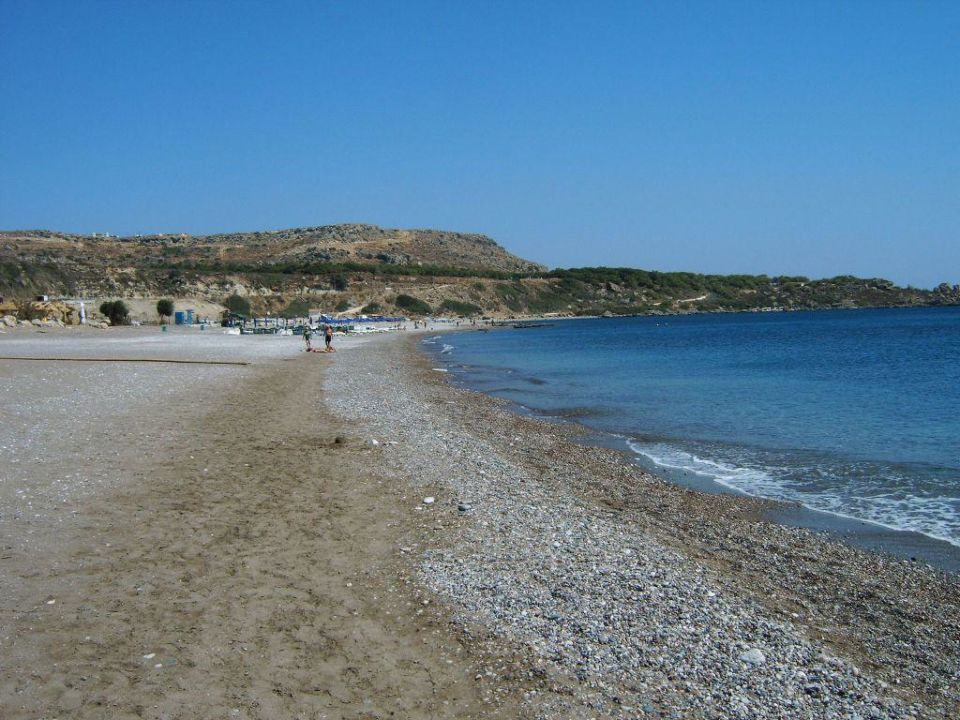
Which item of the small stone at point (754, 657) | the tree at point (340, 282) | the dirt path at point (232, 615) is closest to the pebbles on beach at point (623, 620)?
the small stone at point (754, 657)

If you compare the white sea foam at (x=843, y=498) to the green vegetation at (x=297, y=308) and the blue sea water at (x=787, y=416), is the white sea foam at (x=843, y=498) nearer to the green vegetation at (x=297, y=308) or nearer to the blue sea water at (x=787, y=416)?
the blue sea water at (x=787, y=416)

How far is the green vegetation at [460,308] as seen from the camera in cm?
11344

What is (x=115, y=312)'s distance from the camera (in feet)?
214

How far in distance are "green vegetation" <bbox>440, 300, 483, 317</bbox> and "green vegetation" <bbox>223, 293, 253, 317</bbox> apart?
107 ft

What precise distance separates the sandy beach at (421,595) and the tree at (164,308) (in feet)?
210

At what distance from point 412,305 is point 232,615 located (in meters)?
103

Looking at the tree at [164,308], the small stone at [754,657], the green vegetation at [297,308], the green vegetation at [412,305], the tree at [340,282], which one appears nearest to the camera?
the small stone at [754,657]

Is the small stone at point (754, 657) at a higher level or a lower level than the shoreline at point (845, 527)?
higher

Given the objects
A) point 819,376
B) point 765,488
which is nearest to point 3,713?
point 765,488

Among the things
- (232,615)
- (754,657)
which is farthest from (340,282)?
(754,657)

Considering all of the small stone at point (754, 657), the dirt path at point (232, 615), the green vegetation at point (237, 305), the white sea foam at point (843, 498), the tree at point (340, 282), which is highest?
the tree at point (340, 282)

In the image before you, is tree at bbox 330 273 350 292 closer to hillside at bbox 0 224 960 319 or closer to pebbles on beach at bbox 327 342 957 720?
hillside at bbox 0 224 960 319

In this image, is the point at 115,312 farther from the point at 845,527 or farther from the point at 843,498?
the point at 845,527

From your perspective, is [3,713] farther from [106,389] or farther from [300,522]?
[106,389]
